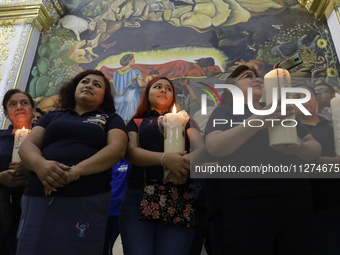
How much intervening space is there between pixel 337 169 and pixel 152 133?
103cm

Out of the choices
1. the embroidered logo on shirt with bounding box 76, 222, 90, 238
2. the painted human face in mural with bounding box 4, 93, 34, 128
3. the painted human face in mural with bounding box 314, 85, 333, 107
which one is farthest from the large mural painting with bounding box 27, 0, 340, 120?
the embroidered logo on shirt with bounding box 76, 222, 90, 238

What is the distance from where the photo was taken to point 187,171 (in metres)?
1.40

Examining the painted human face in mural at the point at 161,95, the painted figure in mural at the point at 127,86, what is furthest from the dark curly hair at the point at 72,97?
the painted figure in mural at the point at 127,86

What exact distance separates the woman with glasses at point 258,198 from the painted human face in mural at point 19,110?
167cm

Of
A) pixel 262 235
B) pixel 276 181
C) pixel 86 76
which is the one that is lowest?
pixel 262 235

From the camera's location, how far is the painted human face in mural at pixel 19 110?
7.25 feet

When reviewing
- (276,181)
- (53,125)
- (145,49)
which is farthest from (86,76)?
(145,49)

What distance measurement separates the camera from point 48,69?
4652mm

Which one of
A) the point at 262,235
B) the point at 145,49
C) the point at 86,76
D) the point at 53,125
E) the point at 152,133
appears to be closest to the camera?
the point at 262,235

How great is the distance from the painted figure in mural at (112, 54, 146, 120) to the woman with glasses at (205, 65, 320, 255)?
9.54 feet

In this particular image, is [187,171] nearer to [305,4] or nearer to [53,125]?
[53,125]

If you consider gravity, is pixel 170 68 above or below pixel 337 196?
above

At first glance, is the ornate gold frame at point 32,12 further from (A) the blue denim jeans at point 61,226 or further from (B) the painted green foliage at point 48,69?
(A) the blue denim jeans at point 61,226

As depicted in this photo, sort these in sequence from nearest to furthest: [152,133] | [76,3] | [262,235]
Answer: [262,235], [152,133], [76,3]
